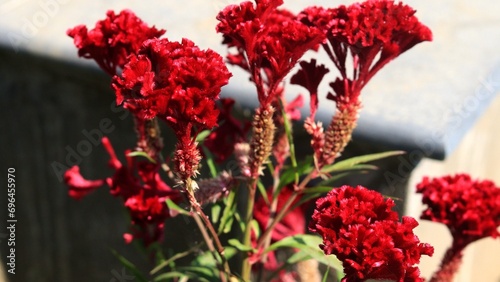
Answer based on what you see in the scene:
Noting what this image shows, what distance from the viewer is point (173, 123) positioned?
2.27ft

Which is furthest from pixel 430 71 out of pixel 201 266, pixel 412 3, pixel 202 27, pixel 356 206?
pixel 356 206

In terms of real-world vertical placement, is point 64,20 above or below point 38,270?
above

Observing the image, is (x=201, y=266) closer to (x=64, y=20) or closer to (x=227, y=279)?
(x=227, y=279)

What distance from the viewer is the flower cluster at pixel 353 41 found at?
30.3 inches

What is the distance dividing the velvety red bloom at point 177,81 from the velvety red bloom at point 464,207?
17.8 inches

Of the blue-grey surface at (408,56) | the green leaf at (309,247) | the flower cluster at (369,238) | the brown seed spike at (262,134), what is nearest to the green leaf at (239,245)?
the green leaf at (309,247)

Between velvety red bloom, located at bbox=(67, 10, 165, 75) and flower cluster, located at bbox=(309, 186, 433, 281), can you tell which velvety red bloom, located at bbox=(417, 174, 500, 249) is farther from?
velvety red bloom, located at bbox=(67, 10, 165, 75)

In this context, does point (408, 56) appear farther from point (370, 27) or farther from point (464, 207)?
point (370, 27)

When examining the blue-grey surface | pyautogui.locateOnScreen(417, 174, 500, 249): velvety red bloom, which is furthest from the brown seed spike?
the blue-grey surface

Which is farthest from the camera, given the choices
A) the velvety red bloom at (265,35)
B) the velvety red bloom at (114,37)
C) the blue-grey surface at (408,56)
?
the blue-grey surface at (408,56)

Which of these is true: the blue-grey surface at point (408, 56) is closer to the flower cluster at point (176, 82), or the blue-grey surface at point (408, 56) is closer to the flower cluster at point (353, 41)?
the flower cluster at point (353, 41)

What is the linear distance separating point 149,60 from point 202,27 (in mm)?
988

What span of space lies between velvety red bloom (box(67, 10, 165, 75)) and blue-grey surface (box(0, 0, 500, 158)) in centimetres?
54

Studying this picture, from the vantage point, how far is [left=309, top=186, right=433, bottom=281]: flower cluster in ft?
2.07
